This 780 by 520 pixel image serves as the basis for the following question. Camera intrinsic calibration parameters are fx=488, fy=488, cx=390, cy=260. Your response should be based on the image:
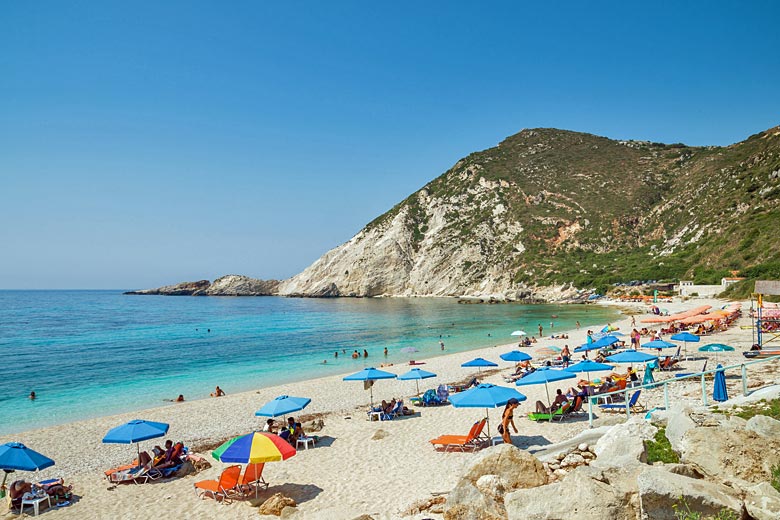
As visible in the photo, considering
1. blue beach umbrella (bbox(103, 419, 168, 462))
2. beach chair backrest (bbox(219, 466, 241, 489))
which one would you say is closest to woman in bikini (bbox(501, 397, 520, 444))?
beach chair backrest (bbox(219, 466, 241, 489))

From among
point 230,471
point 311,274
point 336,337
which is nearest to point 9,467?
point 230,471

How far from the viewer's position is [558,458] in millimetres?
9516

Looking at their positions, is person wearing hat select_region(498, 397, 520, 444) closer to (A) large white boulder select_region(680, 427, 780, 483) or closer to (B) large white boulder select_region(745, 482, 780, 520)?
(A) large white boulder select_region(680, 427, 780, 483)

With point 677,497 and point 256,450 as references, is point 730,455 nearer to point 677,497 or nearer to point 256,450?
point 677,497

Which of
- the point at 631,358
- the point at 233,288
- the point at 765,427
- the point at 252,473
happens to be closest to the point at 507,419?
the point at 252,473

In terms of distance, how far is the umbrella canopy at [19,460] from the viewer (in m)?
11.6

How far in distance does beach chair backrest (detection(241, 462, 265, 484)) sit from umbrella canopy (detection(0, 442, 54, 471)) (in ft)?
16.6

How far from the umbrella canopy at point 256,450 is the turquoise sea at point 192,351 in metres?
14.8

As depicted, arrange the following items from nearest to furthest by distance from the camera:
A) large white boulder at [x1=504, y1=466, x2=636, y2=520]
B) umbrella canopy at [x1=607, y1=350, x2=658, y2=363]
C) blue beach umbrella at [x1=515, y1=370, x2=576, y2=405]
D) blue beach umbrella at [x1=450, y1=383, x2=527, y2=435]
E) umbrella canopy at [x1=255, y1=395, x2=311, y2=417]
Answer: large white boulder at [x1=504, y1=466, x2=636, y2=520], blue beach umbrella at [x1=450, y1=383, x2=527, y2=435], umbrella canopy at [x1=255, y1=395, x2=311, y2=417], blue beach umbrella at [x1=515, y1=370, x2=576, y2=405], umbrella canopy at [x1=607, y1=350, x2=658, y2=363]

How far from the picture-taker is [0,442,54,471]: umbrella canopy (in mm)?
11633

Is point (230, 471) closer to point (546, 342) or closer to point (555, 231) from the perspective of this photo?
point (546, 342)

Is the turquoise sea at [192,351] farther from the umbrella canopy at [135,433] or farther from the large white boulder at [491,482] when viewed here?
the large white boulder at [491,482]

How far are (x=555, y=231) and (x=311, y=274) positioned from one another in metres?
66.8

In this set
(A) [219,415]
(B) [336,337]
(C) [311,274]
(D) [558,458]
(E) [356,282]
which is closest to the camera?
Answer: (D) [558,458]
